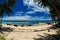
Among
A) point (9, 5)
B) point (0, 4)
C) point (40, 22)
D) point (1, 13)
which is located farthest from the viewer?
point (40, 22)

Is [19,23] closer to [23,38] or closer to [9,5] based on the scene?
[9,5]

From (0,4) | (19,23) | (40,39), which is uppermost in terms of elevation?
(0,4)

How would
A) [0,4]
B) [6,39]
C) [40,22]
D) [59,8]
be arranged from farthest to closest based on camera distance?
[40,22] → [0,4] → [59,8] → [6,39]

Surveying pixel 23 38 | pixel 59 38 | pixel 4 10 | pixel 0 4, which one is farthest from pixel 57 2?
pixel 4 10

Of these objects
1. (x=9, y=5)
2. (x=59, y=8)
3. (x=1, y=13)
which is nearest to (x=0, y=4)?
(x=9, y=5)

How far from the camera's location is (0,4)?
3312 centimetres

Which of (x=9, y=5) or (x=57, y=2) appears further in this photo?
(x=9, y=5)

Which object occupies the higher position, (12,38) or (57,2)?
(57,2)

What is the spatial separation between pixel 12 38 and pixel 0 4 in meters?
16.5

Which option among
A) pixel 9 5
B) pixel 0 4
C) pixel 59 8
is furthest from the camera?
pixel 9 5

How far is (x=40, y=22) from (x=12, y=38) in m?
30.8

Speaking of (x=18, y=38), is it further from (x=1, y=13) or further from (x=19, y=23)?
(x=19, y=23)

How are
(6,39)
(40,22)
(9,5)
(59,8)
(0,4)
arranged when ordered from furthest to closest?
(40,22) → (9,5) → (0,4) → (59,8) → (6,39)

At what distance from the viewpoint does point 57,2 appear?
18250mm
